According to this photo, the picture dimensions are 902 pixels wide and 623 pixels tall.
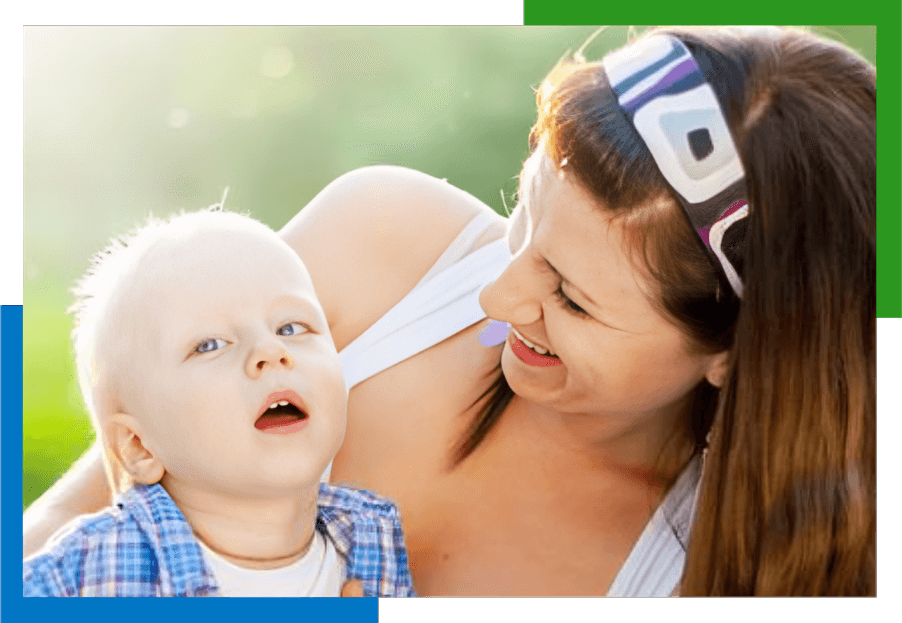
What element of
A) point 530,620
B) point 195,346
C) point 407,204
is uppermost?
point 407,204

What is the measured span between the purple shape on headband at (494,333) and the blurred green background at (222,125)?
0.78 ft

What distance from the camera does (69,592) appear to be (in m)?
1.17

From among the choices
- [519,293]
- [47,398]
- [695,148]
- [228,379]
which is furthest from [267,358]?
[695,148]

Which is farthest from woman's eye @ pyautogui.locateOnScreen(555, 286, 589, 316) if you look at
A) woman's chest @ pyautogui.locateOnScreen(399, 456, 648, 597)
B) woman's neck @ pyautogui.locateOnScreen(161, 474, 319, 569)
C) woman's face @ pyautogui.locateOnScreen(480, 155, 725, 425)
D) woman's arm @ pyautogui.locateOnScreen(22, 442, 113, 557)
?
woman's arm @ pyautogui.locateOnScreen(22, 442, 113, 557)

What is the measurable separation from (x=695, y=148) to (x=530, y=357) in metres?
0.34

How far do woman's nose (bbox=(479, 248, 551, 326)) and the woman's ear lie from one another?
9.0 inches

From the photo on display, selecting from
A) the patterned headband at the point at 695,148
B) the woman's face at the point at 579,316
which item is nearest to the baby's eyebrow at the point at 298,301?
the woman's face at the point at 579,316

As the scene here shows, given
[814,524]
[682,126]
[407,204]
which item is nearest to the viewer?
[682,126]

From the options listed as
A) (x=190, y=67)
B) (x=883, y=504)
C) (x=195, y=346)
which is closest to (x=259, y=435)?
(x=195, y=346)

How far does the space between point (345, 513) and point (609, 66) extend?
26.0 inches

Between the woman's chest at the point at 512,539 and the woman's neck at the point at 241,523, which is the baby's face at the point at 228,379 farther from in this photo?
the woman's chest at the point at 512,539

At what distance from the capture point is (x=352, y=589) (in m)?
1.26

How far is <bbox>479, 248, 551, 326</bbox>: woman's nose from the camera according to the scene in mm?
1232

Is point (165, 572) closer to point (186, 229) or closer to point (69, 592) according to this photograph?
point (69, 592)
